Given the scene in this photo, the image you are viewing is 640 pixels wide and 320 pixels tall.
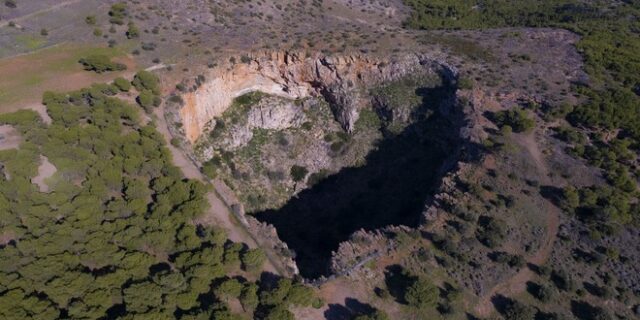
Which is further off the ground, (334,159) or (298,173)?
(334,159)

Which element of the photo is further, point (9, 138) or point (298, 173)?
point (298, 173)

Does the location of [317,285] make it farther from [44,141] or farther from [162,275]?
[44,141]

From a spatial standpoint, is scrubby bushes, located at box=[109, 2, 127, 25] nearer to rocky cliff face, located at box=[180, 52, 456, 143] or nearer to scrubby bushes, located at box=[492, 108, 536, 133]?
rocky cliff face, located at box=[180, 52, 456, 143]

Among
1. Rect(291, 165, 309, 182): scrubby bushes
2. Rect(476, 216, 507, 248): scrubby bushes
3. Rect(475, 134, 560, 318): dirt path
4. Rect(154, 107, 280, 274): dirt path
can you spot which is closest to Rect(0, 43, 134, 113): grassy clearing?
Rect(154, 107, 280, 274): dirt path

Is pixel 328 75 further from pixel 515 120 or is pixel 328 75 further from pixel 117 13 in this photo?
pixel 117 13

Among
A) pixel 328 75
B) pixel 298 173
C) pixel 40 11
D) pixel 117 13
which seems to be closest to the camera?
pixel 298 173

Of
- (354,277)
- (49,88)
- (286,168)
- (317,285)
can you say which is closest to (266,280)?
(317,285)

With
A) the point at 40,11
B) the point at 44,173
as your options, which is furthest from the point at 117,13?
the point at 44,173

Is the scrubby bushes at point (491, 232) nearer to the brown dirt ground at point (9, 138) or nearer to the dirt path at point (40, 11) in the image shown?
the brown dirt ground at point (9, 138)
